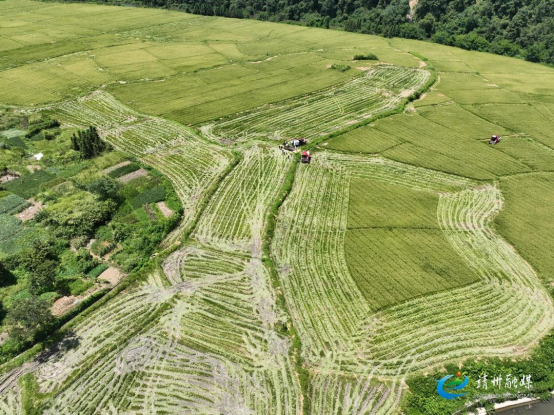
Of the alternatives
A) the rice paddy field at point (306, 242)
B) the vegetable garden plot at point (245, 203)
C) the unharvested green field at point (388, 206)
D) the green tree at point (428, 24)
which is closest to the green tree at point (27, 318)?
the rice paddy field at point (306, 242)

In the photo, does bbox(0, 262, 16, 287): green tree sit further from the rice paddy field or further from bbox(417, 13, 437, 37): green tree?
bbox(417, 13, 437, 37): green tree

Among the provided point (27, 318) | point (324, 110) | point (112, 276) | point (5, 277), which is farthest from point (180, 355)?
point (324, 110)

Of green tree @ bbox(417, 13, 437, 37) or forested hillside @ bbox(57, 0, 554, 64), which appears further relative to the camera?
green tree @ bbox(417, 13, 437, 37)

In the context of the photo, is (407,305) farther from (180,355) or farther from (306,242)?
(180,355)

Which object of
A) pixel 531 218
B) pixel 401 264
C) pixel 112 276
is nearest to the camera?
pixel 112 276

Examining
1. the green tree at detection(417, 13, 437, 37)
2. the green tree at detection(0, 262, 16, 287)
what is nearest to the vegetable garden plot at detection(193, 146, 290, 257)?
the green tree at detection(0, 262, 16, 287)

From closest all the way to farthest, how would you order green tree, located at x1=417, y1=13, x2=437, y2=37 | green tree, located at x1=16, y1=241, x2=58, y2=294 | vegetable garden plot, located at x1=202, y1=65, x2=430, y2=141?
green tree, located at x1=16, y1=241, x2=58, y2=294, vegetable garden plot, located at x1=202, y1=65, x2=430, y2=141, green tree, located at x1=417, y1=13, x2=437, y2=37

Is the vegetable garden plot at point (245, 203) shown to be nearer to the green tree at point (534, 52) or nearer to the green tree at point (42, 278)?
the green tree at point (42, 278)
